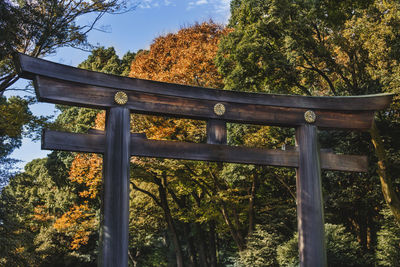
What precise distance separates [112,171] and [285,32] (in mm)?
10423

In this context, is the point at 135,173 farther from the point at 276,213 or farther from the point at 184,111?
the point at 184,111

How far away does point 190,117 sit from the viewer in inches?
264

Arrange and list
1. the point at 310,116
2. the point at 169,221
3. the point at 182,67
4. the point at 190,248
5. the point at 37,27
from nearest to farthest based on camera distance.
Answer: the point at 310,116 → the point at 37,27 → the point at 182,67 → the point at 169,221 → the point at 190,248

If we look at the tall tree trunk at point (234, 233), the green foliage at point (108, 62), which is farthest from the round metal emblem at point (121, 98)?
the green foliage at point (108, 62)

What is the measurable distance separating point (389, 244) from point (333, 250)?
7.48 feet

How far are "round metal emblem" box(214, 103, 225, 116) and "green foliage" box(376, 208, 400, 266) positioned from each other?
11.2m

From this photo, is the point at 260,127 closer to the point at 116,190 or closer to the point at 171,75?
the point at 171,75

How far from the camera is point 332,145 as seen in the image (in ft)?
51.4

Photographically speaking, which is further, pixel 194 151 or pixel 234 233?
pixel 234 233

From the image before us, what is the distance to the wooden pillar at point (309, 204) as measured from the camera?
22.4 ft

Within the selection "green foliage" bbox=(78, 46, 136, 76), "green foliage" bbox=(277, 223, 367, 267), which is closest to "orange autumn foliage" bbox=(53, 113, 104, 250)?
"green foliage" bbox=(78, 46, 136, 76)

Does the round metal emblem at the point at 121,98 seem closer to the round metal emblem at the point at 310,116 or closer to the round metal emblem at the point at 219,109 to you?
the round metal emblem at the point at 219,109

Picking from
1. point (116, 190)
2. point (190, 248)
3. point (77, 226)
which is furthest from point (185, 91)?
point (77, 226)

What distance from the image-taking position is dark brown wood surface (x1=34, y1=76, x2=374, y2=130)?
5844mm
